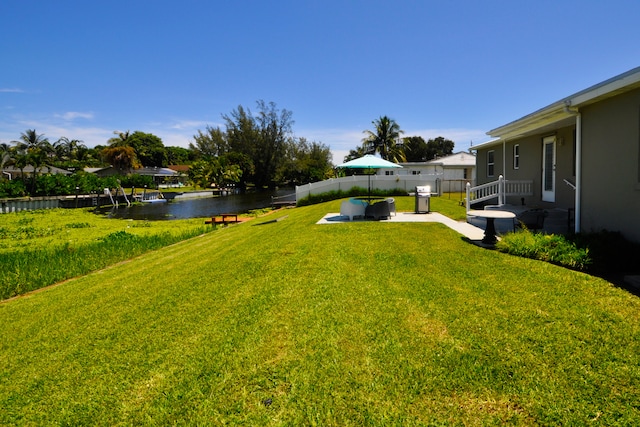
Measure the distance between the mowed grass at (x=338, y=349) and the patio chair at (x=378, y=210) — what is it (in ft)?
16.0

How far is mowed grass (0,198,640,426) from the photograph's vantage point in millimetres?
3033

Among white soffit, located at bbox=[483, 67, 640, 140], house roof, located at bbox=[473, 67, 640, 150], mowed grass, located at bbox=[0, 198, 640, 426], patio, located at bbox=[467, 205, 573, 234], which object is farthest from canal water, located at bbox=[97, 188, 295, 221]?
mowed grass, located at bbox=[0, 198, 640, 426]

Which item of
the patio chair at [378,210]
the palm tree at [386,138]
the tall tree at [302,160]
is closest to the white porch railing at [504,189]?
the patio chair at [378,210]

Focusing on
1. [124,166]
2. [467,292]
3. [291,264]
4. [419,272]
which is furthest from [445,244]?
[124,166]

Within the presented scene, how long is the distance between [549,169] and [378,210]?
18.8 ft

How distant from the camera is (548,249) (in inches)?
259

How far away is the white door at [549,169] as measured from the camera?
11.5 m

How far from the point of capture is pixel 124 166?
225 feet

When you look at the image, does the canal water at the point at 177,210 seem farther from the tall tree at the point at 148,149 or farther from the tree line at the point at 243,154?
the tall tree at the point at 148,149

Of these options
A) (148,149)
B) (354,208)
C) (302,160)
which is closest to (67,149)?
(148,149)

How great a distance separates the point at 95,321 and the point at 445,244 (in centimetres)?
647

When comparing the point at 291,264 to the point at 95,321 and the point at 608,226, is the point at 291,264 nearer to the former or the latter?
the point at 95,321

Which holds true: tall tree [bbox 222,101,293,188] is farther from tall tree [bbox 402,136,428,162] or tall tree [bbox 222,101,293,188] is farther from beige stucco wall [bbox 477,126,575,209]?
beige stucco wall [bbox 477,126,575,209]

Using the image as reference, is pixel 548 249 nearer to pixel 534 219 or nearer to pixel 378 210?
pixel 534 219
